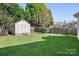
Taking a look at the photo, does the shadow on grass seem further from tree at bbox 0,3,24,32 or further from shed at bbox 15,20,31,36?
tree at bbox 0,3,24,32

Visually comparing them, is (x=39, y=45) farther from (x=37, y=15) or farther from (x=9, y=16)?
(x=9, y=16)

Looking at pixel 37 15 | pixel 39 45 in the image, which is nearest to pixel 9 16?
pixel 37 15

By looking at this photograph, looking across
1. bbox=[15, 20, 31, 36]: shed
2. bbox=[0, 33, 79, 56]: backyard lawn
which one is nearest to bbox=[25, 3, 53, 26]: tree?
bbox=[15, 20, 31, 36]: shed

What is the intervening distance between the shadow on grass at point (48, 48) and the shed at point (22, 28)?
0.26 m

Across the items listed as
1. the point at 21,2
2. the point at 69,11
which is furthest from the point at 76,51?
the point at 21,2

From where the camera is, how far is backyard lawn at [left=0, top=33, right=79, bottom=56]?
8547mm

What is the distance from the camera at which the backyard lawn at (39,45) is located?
855cm

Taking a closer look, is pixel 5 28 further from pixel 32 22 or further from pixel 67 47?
pixel 67 47

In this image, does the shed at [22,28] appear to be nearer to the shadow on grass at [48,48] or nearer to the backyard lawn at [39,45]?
the backyard lawn at [39,45]

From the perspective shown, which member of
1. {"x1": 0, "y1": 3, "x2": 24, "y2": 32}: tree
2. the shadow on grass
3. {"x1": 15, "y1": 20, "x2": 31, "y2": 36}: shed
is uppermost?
{"x1": 0, "y1": 3, "x2": 24, "y2": 32}: tree

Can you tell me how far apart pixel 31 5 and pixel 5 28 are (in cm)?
68

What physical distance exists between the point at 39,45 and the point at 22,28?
474 millimetres

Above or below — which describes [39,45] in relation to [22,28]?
below

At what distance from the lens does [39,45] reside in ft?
28.4
